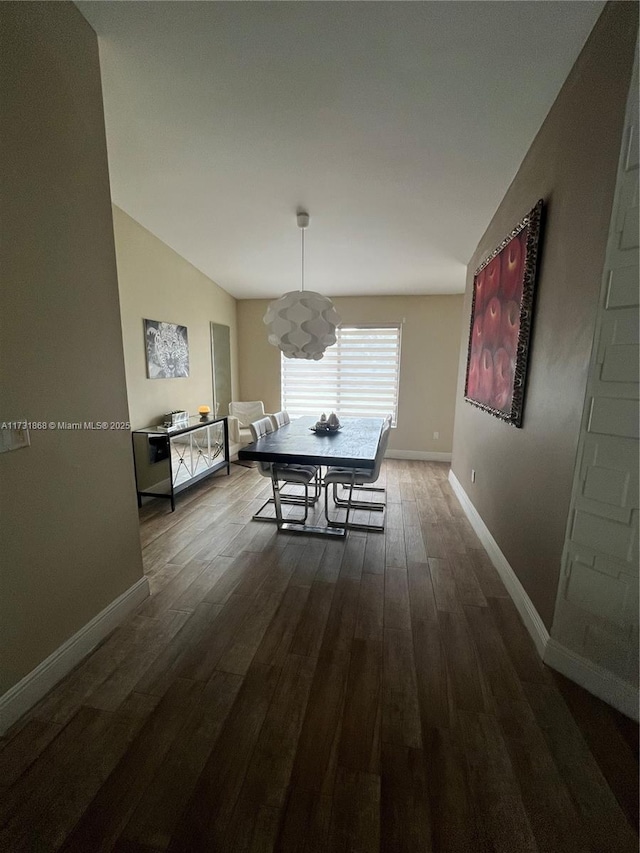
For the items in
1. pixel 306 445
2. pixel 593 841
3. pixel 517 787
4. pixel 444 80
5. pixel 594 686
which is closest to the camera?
pixel 593 841

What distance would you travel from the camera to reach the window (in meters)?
5.00

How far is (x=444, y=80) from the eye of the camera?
5.27 feet

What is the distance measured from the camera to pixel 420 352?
4871mm

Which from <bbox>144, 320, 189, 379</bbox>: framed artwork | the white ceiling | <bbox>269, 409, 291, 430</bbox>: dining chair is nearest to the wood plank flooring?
<bbox>269, 409, 291, 430</bbox>: dining chair

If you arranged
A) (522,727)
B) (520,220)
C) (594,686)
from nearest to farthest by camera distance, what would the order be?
(522,727) → (594,686) → (520,220)

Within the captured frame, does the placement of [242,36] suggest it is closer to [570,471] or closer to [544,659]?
[570,471]

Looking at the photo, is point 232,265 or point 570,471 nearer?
point 570,471

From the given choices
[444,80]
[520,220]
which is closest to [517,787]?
[520,220]

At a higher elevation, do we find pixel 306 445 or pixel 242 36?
pixel 242 36

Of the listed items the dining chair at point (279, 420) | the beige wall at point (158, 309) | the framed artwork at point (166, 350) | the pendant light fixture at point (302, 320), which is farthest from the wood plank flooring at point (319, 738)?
the framed artwork at point (166, 350)

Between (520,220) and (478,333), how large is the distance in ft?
3.25

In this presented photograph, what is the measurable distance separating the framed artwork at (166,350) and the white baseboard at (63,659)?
2.32m

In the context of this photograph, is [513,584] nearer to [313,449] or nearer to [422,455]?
[313,449]

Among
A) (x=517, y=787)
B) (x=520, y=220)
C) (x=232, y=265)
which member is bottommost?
(x=517, y=787)
